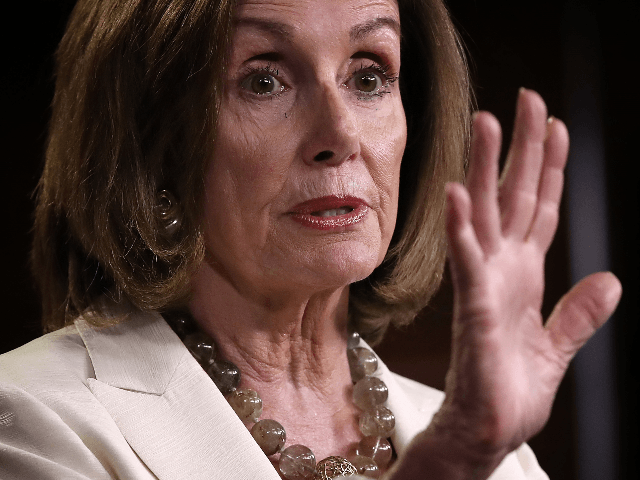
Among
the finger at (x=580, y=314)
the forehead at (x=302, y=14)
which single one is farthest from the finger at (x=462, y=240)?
the forehead at (x=302, y=14)

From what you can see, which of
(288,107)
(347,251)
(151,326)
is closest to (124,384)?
(151,326)

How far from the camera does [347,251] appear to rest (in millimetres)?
1205

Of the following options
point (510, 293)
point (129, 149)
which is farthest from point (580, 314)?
point (129, 149)

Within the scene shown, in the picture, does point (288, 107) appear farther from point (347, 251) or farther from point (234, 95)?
point (347, 251)

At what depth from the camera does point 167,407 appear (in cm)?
114

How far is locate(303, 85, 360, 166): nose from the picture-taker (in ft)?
3.86

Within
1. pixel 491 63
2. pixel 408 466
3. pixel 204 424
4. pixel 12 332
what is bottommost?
pixel 12 332

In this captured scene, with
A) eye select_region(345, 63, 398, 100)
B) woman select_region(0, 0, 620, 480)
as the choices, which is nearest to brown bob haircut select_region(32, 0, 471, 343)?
woman select_region(0, 0, 620, 480)

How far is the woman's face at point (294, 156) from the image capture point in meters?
1.20

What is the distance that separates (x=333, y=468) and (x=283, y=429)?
103mm

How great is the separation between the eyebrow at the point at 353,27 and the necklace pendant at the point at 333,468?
69cm

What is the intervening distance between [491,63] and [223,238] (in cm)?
134

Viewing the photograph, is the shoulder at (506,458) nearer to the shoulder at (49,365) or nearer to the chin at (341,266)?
the chin at (341,266)

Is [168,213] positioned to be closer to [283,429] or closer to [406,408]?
[283,429]
